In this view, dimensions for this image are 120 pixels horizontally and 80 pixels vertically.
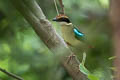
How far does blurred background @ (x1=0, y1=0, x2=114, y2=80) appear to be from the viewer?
86cm

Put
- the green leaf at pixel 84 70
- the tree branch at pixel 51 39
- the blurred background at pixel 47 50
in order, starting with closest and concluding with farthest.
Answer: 1. the blurred background at pixel 47 50
2. the green leaf at pixel 84 70
3. the tree branch at pixel 51 39

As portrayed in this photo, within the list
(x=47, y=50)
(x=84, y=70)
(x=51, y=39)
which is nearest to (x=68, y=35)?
(x=47, y=50)

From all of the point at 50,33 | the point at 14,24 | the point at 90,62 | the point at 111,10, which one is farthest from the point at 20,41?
the point at 111,10

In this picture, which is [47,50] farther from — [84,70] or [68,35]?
[84,70]

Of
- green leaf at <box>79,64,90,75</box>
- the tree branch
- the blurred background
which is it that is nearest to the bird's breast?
the blurred background

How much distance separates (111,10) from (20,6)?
65 centimetres

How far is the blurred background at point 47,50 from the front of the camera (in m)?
0.86

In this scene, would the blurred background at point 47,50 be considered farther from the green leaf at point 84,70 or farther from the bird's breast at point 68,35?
the bird's breast at point 68,35

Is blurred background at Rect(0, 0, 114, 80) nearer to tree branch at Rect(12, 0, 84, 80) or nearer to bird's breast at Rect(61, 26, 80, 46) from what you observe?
tree branch at Rect(12, 0, 84, 80)

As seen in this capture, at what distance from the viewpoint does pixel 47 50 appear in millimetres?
1696

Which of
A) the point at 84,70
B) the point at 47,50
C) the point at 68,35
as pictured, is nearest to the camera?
the point at 84,70

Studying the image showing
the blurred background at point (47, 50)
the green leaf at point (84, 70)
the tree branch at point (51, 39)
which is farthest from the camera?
the tree branch at point (51, 39)

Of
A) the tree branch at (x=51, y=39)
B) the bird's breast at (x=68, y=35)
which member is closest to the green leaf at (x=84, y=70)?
the tree branch at (x=51, y=39)

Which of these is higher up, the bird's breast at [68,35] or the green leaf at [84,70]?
the green leaf at [84,70]
